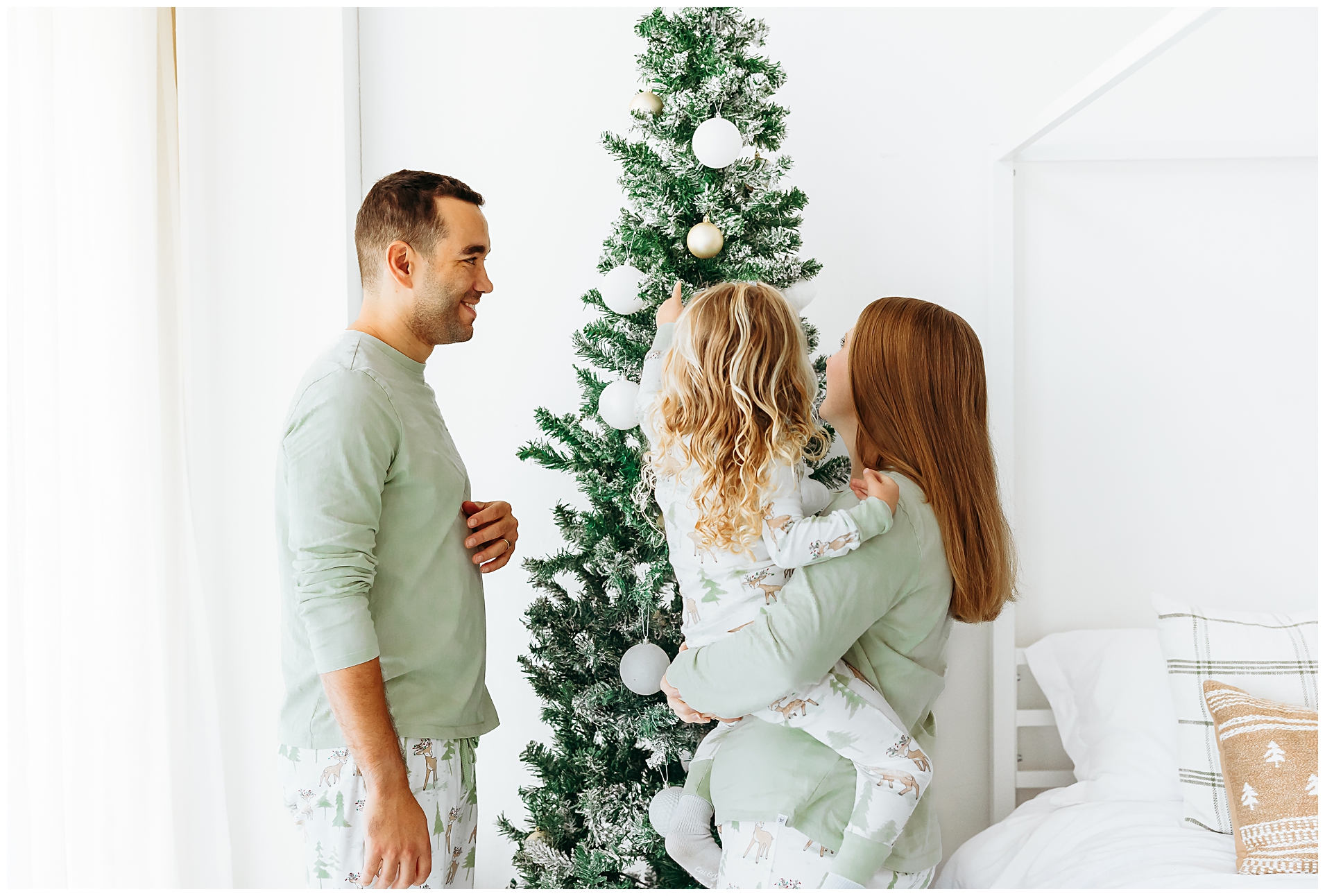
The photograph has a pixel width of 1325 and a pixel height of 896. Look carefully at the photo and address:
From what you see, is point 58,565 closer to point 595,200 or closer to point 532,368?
point 532,368

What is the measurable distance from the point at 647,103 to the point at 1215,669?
166 cm

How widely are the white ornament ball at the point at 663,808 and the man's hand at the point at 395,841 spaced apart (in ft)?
1.31

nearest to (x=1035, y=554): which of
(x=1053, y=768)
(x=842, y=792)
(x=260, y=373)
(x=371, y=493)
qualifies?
(x=1053, y=768)

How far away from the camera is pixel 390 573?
1.19 metres

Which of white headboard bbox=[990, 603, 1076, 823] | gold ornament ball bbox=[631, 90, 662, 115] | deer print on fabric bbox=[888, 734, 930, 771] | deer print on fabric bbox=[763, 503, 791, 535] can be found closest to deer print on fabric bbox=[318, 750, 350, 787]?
deer print on fabric bbox=[763, 503, 791, 535]

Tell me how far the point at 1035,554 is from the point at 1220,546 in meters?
0.48

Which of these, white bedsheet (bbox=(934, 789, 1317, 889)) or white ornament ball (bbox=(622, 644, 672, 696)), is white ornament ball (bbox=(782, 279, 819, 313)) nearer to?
white ornament ball (bbox=(622, 644, 672, 696))

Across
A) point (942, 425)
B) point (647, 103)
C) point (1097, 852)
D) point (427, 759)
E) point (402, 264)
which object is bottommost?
point (1097, 852)

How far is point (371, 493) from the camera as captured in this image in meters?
1.12

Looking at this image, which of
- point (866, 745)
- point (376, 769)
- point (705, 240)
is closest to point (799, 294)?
point (705, 240)

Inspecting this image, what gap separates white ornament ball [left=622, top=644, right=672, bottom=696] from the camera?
4.49ft

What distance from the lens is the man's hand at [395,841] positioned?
1072mm

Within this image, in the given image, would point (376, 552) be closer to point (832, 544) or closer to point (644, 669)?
point (644, 669)

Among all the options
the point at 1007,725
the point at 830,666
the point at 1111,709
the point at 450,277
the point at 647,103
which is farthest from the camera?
the point at 1007,725
